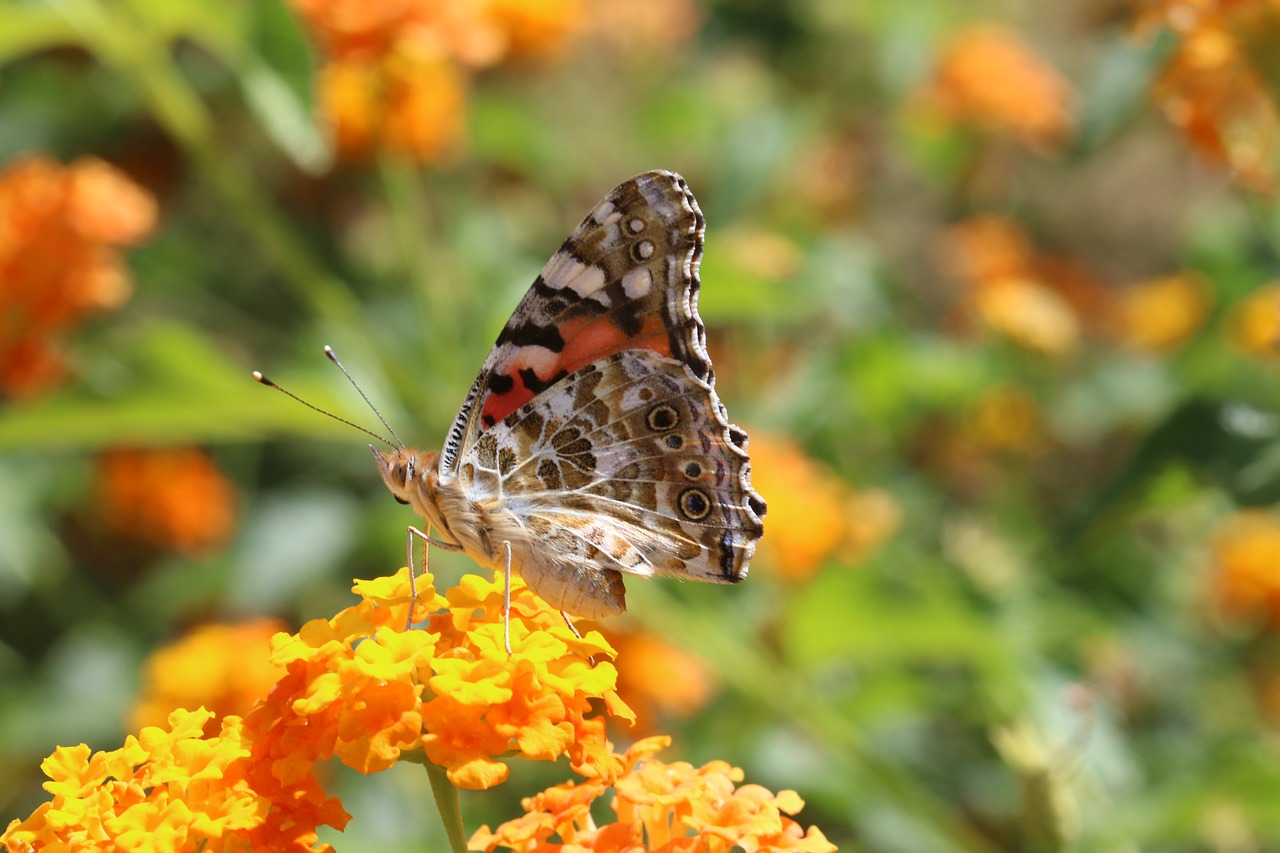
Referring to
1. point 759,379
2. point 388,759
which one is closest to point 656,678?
point 759,379

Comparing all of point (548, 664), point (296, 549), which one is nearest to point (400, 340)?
point (296, 549)

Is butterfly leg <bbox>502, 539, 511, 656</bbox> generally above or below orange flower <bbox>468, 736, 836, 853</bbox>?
above

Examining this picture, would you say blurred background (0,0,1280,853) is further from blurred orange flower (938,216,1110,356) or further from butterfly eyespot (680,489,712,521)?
butterfly eyespot (680,489,712,521)

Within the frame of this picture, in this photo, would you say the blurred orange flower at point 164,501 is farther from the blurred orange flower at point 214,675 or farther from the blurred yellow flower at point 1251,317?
the blurred yellow flower at point 1251,317

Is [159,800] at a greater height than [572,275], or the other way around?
[572,275]

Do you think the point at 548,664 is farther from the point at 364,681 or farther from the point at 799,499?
the point at 799,499

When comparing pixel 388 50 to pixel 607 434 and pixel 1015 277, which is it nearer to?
pixel 607 434

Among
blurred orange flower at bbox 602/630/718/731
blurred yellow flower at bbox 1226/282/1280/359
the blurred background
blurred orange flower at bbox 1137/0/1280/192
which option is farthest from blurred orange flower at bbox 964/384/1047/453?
blurred orange flower at bbox 1137/0/1280/192
